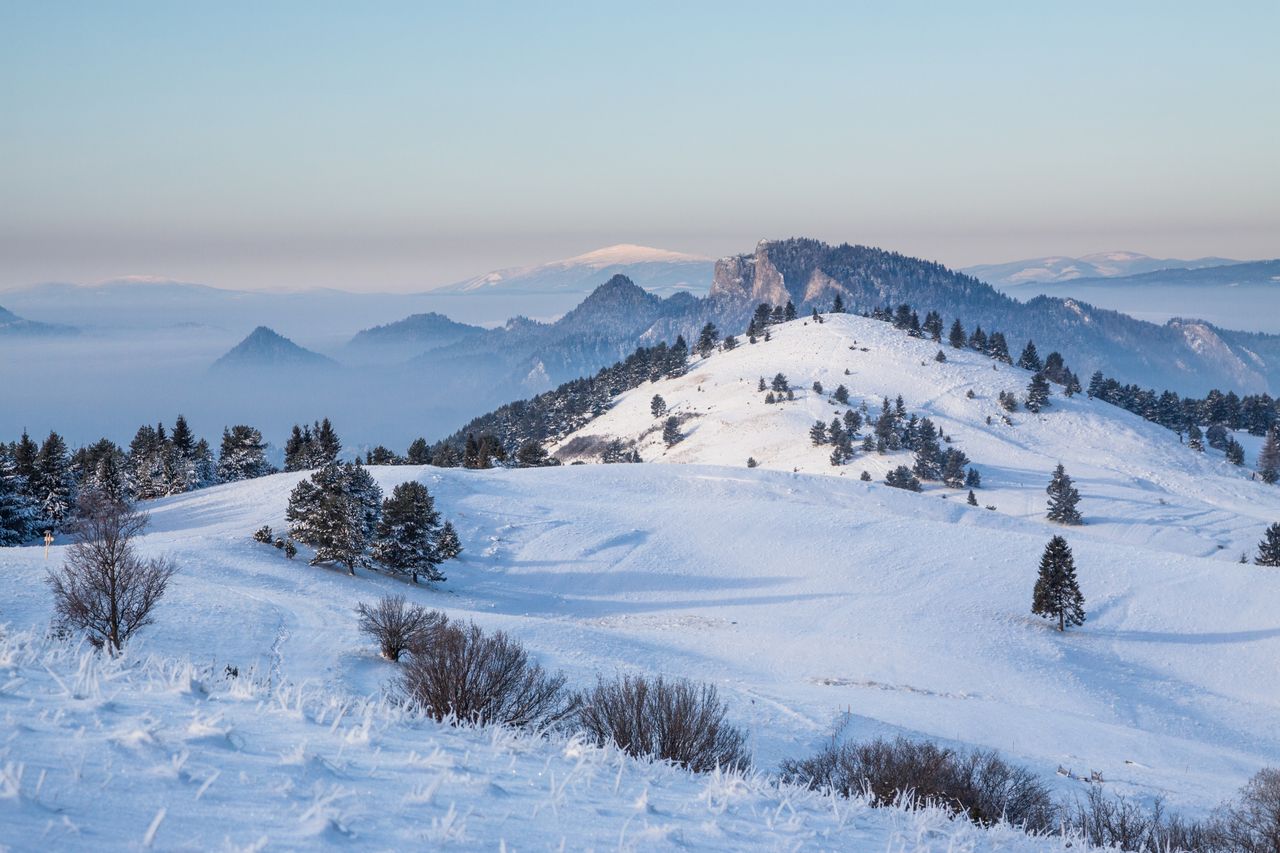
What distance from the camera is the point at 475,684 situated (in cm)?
1408

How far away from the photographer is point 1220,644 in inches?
1601

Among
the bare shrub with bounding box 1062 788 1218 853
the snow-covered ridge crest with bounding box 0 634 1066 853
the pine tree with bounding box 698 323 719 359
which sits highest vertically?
the pine tree with bounding box 698 323 719 359

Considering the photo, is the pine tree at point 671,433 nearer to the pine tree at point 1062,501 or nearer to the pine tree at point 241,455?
the pine tree at point 1062,501

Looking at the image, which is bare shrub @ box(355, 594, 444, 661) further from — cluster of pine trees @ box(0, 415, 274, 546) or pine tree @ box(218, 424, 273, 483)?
pine tree @ box(218, 424, 273, 483)

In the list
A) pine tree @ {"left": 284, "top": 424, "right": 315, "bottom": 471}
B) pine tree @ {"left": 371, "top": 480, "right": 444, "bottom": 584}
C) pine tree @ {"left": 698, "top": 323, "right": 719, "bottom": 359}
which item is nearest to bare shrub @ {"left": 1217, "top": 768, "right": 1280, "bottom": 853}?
pine tree @ {"left": 371, "top": 480, "right": 444, "bottom": 584}

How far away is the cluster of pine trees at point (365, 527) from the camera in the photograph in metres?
41.5

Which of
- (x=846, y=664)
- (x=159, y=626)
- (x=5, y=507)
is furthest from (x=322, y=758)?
(x=5, y=507)

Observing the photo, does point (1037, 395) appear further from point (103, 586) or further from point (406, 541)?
point (103, 586)

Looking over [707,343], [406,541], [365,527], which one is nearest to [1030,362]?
[707,343]

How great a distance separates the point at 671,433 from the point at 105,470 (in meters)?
77.7

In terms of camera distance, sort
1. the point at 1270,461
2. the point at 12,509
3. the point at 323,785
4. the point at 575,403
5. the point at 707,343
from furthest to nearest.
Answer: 1. the point at 707,343
2. the point at 575,403
3. the point at 1270,461
4. the point at 12,509
5. the point at 323,785

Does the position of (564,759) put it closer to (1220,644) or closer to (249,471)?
(1220,644)

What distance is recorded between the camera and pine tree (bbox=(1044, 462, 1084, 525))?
283ft

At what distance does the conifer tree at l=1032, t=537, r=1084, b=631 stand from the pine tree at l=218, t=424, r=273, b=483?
7010 centimetres
